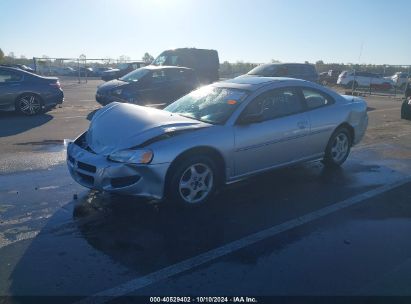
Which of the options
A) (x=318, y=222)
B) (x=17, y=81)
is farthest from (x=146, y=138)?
→ (x=17, y=81)

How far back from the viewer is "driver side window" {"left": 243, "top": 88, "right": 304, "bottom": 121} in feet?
17.0

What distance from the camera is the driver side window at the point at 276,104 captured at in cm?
519

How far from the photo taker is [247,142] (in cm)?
493

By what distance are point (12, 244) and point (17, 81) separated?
8.73 meters

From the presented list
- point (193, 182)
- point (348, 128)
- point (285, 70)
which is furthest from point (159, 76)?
point (193, 182)

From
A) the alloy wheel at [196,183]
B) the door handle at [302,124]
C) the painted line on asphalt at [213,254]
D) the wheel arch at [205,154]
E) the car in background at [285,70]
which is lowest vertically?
the painted line on asphalt at [213,254]

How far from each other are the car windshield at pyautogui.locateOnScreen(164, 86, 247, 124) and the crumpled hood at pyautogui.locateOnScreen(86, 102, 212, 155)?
215 mm

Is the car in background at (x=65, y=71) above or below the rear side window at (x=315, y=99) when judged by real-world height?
→ below

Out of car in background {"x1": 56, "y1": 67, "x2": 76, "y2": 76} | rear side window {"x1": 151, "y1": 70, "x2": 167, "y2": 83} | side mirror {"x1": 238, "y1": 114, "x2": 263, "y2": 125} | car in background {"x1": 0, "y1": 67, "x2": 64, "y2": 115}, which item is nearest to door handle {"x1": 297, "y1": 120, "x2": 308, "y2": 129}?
side mirror {"x1": 238, "y1": 114, "x2": 263, "y2": 125}

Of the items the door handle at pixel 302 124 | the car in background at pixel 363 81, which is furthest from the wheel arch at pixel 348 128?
the car in background at pixel 363 81

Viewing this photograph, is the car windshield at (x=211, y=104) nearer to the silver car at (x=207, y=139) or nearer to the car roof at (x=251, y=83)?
the silver car at (x=207, y=139)

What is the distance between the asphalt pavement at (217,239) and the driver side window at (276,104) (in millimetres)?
1043

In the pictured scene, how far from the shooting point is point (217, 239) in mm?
3920

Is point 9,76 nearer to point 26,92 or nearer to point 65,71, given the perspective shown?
point 26,92
